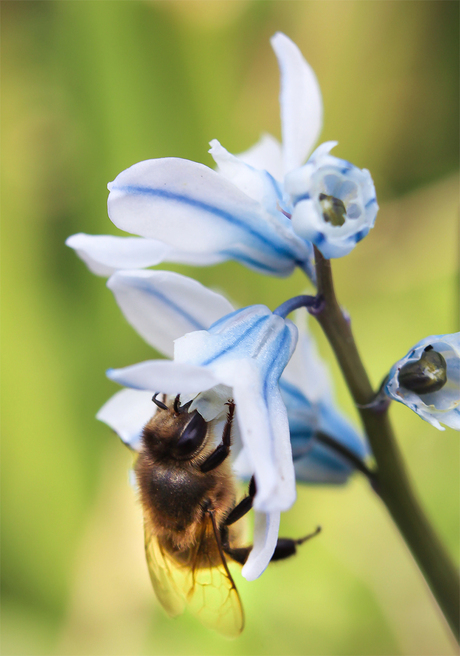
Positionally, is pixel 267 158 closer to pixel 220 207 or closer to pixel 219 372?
pixel 220 207

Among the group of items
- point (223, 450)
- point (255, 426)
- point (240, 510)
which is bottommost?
point (240, 510)

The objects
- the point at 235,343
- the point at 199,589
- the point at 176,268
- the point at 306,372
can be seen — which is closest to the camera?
the point at 235,343

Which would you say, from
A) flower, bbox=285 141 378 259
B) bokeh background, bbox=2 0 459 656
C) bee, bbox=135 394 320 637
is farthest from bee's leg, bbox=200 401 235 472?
bokeh background, bbox=2 0 459 656

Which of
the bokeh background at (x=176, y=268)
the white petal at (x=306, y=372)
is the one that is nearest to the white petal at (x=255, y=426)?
the white petal at (x=306, y=372)

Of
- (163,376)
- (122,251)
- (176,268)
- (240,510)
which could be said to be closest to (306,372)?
(240,510)

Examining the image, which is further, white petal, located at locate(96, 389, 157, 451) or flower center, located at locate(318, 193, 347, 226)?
white petal, located at locate(96, 389, 157, 451)

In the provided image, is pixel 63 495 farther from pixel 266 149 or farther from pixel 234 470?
pixel 266 149

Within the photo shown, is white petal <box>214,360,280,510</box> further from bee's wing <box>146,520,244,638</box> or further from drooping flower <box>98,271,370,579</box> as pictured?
bee's wing <box>146,520,244,638</box>
